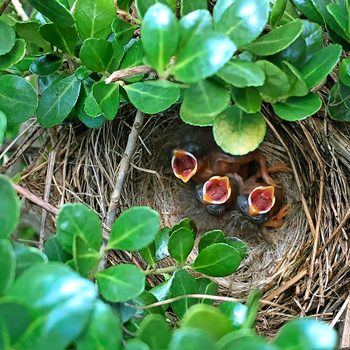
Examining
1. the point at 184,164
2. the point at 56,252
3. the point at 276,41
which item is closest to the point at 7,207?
the point at 56,252

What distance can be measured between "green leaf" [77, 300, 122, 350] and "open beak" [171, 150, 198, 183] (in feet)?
3.32

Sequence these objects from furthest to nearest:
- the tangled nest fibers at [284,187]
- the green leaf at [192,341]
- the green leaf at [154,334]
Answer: the tangled nest fibers at [284,187]
the green leaf at [154,334]
the green leaf at [192,341]

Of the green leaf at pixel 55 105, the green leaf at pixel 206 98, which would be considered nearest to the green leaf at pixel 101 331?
the green leaf at pixel 206 98

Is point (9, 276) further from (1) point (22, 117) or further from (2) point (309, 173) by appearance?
(2) point (309, 173)

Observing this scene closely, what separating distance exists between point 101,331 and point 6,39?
54 cm

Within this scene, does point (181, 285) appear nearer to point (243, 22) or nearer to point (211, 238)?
point (211, 238)

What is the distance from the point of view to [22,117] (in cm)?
100

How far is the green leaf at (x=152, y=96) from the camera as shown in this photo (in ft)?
3.22

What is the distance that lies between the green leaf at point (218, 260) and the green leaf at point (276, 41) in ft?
1.03

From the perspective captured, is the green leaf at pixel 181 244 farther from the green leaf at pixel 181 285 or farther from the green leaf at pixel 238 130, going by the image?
the green leaf at pixel 238 130

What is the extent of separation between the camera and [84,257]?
738 mm

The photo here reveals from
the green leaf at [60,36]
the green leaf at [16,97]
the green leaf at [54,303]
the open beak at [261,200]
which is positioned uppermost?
the green leaf at [60,36]

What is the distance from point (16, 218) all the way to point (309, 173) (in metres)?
0.91

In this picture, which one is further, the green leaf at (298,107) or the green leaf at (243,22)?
the green leaf at (298,107)
